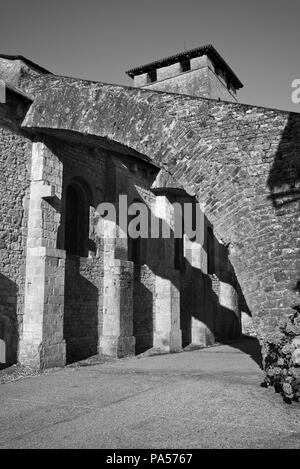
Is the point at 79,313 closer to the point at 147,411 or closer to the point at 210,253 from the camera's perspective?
the point at 147,411

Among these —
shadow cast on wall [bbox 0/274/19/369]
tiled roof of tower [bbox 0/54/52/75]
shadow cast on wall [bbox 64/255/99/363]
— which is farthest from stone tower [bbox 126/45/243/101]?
shadow cast on wall [bbox 0/274/19/369]

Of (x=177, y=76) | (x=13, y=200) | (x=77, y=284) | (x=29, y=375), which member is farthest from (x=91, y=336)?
(x=177, y=76)

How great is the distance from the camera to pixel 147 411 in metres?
5.49

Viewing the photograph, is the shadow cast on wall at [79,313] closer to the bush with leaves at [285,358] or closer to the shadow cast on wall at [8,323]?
the shadow cast on wall at [8,323]

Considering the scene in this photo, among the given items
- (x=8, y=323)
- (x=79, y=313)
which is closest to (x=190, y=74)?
(x=79, y=313)

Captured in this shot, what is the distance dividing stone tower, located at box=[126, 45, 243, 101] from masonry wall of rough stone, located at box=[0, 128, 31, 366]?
14.4 m

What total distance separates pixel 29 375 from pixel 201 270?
905 centimetres

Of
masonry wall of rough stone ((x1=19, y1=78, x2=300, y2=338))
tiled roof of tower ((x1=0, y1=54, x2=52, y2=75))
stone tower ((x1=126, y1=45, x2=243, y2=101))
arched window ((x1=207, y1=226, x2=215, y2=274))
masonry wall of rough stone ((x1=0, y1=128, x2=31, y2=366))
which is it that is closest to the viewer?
masonry wall of rough stone ((x1=19, y1=78, x2=300, y2=338))

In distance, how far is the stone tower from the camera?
2250cm

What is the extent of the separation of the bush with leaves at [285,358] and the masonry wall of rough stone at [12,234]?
5411mm

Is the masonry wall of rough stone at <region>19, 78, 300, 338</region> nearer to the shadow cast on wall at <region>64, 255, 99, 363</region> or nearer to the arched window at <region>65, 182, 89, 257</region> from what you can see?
the arched window at <region>65, 182, 89, 257</region>

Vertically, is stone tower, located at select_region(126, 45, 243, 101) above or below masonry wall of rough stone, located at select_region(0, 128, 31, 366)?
above

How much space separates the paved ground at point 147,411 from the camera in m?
4.30

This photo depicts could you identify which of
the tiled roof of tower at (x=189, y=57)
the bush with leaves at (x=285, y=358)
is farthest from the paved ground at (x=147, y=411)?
the tiled roof of tower at (x=189, y=57)
